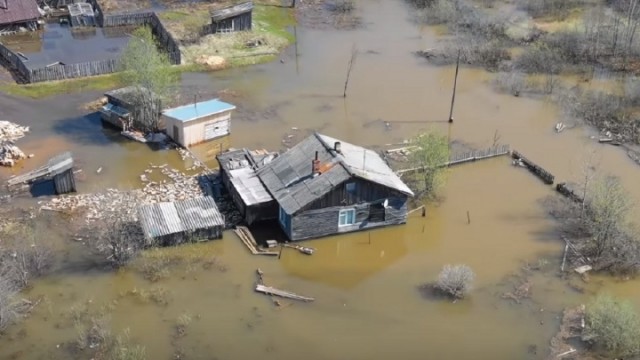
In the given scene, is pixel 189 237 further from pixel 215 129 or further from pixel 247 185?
pixel 215 129

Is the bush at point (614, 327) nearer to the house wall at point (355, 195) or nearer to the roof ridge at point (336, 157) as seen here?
the house wall at point (355, 195)

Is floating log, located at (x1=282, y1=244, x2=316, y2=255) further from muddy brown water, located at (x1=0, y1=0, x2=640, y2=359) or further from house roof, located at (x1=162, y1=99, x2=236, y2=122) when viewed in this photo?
house roof, located at (x1=162, y1=99, x2=236, y2=122)

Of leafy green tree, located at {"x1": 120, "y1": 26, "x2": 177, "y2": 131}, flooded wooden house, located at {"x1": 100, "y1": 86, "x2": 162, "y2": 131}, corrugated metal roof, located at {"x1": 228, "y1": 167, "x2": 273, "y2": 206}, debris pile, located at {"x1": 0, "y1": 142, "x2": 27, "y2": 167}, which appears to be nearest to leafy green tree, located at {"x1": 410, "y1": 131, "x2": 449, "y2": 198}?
corrugated metal roof, located at {"x1": 228, "y1": 167, "x2": 273, "y2": 206}

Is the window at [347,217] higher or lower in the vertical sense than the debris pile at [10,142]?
lower

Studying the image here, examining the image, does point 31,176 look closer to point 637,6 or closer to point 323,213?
point 323,213

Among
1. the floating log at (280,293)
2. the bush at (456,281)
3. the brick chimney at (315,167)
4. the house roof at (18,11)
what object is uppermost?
the house roof at (18,11)

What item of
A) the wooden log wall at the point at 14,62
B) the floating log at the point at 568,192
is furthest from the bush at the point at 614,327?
the wooden log wall at the point at 14,62

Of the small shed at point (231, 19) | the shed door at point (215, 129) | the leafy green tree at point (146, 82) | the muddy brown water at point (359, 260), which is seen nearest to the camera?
the muddy brown water at point (359, 260)
